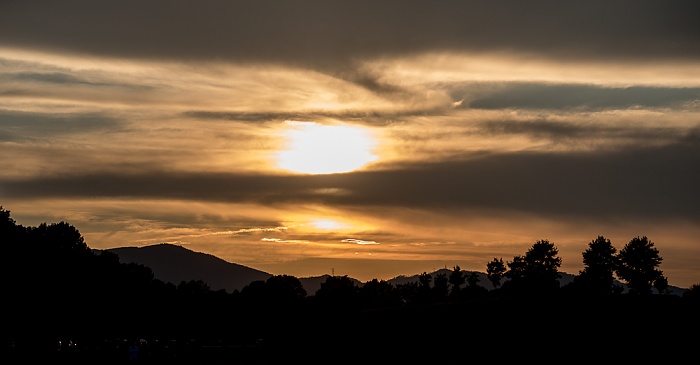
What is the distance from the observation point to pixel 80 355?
90938mm

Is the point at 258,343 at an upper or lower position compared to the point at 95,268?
lower

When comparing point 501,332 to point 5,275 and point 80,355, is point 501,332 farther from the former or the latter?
point 5,275

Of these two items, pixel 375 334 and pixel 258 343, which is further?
pixel 258 343

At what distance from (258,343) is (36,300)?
39.2 meters

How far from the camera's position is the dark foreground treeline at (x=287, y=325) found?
97938mm

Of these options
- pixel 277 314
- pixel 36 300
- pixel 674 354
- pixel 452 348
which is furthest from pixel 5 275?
pixel 674 354

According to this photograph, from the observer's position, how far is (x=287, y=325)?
15638cm

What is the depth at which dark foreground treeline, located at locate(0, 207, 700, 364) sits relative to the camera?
97938 millimetres

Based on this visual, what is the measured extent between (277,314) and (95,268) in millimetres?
37323

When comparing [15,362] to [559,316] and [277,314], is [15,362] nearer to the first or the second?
[559,316]

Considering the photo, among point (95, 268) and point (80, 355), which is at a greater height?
point (95, 268)

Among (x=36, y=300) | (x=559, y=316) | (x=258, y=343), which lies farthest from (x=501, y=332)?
(x=36, y=300)

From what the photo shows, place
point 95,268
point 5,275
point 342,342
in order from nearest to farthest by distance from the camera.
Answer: point 342,342
point 5,275
point 95,268

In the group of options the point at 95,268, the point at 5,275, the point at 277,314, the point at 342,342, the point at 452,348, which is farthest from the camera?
the point at 277,314
